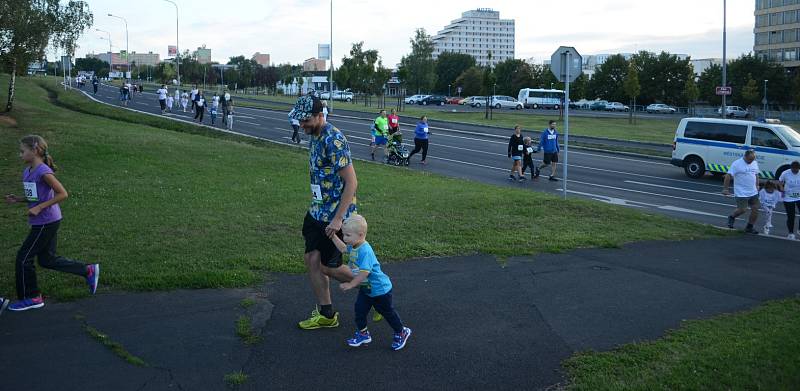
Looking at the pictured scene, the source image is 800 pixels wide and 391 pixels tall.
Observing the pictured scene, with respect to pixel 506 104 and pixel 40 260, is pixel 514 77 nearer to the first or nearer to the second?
pixel 506 104

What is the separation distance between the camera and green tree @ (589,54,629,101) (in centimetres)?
8831

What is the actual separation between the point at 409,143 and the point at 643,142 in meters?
12.8

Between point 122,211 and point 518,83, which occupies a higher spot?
point 518,83

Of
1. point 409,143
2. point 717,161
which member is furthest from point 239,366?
point 409,143

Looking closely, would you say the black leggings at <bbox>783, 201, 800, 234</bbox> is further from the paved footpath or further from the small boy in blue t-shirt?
the small boy in blue t-shirt

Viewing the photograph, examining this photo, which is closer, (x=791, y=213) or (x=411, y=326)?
(x=411, y=326)

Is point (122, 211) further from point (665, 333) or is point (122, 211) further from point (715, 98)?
point (715, 98)

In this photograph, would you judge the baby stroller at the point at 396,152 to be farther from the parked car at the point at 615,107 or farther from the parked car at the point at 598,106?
the parked car at the point at 598,106

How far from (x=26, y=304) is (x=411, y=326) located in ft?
11.3

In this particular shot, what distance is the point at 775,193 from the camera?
1320cm

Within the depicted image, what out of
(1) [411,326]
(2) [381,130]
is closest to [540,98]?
(2) [381,130]

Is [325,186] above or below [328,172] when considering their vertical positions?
below

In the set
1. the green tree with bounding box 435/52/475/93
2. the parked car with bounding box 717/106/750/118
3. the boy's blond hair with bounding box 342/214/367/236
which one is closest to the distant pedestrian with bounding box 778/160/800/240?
the boy's blond hair with bounding box 342/214/367/236

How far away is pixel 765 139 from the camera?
2167 cm
